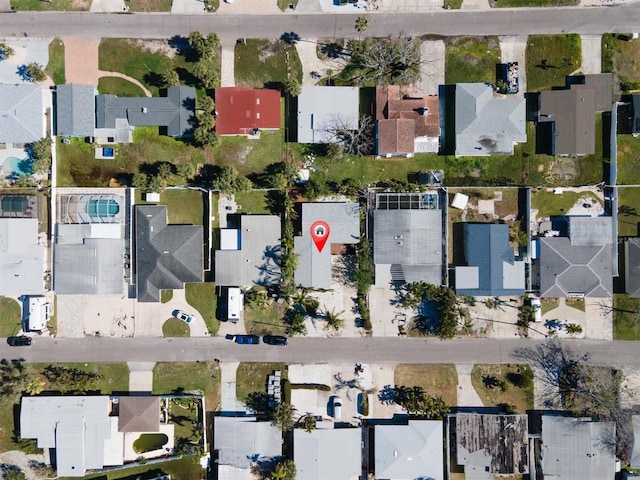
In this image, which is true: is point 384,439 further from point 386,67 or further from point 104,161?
point 104,161

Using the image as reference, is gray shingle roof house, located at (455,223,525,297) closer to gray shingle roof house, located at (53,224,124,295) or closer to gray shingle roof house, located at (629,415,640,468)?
gray shingle roof house, located at (629,415,640,468)

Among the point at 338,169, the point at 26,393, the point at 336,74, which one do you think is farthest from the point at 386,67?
the point at 26,393

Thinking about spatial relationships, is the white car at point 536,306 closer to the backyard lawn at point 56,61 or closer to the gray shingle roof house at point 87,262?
the gray shingle roof house at point 87,262

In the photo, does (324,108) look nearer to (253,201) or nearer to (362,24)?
(362,24)

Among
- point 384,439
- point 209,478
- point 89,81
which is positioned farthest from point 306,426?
point 89,81

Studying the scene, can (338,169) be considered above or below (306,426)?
above

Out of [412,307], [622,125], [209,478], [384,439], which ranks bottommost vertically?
[209,478]
